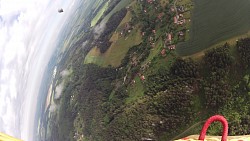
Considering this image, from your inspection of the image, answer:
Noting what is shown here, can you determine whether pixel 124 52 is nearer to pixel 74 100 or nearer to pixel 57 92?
pixel 74 100

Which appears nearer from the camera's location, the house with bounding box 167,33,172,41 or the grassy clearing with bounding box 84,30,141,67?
the house with bounding box 167,33,172,41

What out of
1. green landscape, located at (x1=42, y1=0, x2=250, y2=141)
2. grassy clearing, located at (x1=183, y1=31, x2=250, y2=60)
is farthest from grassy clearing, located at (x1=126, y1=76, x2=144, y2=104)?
grassy clearing, located at (x1=183, y1=31, x2=250, y2=60)

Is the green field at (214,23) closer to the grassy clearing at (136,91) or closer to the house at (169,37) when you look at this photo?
the house at (169,37)

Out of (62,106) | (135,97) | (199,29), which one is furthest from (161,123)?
(62,106)

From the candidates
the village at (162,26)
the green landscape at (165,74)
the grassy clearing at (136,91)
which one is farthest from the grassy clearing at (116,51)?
the grassy clearing at (136,91)

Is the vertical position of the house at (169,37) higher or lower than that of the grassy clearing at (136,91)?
higher

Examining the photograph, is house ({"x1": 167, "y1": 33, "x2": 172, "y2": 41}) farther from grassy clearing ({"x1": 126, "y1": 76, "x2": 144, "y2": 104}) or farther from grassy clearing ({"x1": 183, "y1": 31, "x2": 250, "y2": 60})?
grassy clearing ({"x1": 126, "y1": 76, "x2": 144, "y2": 104})

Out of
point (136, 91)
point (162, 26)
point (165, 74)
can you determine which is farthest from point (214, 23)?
point (136, 91)
